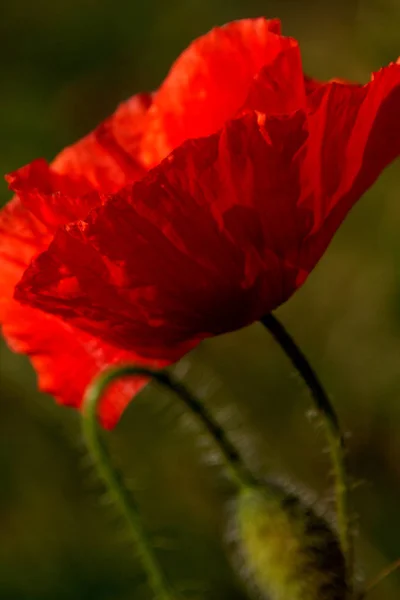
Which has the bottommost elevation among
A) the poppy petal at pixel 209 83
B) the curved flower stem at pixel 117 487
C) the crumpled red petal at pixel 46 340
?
the curved flower stem at pixel 117 487

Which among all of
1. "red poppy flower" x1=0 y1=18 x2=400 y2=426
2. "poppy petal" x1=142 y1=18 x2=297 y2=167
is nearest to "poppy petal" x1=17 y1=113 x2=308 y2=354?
"red poppy flower" x1=0 y1=18 x2=400 y2=426

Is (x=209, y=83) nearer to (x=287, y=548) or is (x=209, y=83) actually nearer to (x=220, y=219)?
(x=220, y=219)

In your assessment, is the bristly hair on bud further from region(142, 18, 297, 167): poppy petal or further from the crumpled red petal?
region(142, 18, 297, 167): poppy petal

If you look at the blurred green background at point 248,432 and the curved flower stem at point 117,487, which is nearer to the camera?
the curved flower stem at point 117,487

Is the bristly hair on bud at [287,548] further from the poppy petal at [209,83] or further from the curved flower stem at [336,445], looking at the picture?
the poppy petal at [209,83]

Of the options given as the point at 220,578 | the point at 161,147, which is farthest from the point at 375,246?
the point at 161,147

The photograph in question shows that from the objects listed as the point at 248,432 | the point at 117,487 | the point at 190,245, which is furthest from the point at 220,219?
the point at 248,432

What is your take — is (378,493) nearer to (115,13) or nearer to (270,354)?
(270,354)

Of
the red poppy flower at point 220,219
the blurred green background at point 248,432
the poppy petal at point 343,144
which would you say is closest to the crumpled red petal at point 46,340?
the red poppy flower at point 220,219
